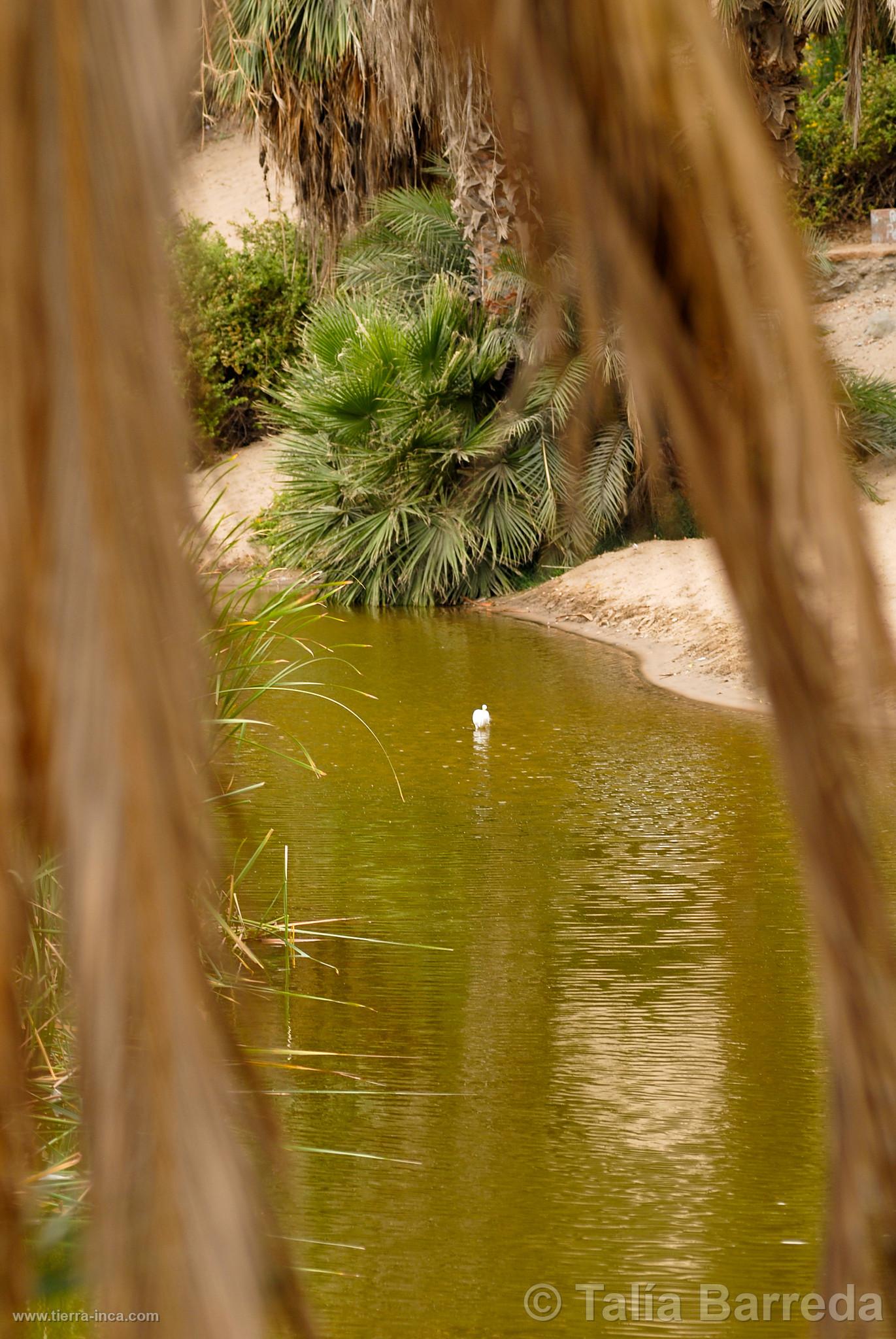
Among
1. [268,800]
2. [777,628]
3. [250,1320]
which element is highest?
[777,628]

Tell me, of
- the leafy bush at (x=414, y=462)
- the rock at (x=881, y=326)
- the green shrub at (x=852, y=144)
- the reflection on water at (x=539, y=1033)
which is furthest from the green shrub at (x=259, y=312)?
the reflection on water at (x=539, y=1033)

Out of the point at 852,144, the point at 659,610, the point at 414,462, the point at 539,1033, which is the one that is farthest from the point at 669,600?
the point at 852,144

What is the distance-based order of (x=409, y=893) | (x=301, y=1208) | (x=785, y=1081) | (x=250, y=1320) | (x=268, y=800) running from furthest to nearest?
(x=268, y=800), (x=409, y=893), (x=785, y=1081), (x=301, y=1208), (x=250, y=1320)

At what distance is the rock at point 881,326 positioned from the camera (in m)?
11.3

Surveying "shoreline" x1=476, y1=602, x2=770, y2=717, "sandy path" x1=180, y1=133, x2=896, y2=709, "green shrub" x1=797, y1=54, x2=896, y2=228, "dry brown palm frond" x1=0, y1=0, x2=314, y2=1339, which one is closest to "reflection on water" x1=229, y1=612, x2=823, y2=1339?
"dry brown palm frond" x1=0, y1=0, x2=314, y2=1339

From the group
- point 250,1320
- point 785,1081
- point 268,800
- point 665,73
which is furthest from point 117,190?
point 268,800

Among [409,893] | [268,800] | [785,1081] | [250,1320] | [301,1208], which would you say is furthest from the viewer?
[268,800]

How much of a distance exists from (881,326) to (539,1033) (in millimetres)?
9953

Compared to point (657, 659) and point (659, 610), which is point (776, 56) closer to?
point (659, 610)

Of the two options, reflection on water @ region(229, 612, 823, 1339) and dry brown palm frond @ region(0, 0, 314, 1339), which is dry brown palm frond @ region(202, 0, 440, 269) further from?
dry brown palm frond @ region(0, 0, 314, 1339)

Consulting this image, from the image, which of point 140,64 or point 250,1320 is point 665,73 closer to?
point 140,64

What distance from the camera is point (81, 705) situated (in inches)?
11.6

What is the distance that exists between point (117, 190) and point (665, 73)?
5.1 inches

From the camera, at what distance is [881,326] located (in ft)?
37.3
